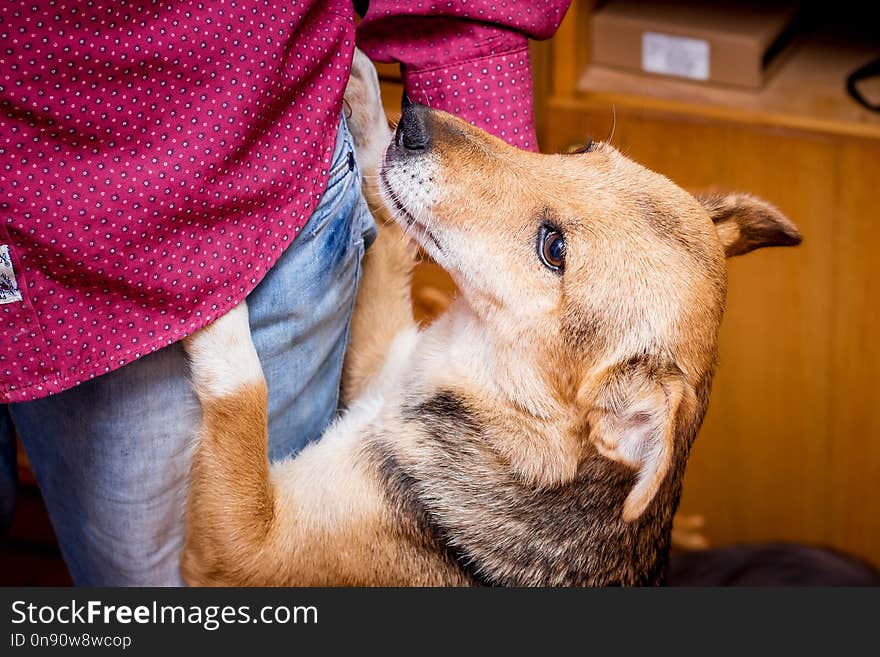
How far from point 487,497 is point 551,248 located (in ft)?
1.51

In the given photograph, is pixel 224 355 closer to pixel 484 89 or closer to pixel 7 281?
pixel 7 281

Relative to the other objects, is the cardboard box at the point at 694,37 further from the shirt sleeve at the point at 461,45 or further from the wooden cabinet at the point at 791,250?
the shirt sleeve at the point at 461,45

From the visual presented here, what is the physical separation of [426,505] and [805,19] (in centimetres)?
204

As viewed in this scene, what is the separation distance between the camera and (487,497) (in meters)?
1.81

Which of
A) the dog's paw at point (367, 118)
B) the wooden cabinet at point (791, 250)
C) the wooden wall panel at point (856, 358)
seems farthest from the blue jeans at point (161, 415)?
the wooden wall panel at point (856, 358)

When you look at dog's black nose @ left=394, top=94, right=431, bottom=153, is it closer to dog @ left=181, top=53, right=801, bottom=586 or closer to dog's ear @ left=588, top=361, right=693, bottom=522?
dog @ left=181, top=53, right=801, bottom=586

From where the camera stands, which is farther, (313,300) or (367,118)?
(367,118)

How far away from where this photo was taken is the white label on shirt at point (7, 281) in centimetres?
124

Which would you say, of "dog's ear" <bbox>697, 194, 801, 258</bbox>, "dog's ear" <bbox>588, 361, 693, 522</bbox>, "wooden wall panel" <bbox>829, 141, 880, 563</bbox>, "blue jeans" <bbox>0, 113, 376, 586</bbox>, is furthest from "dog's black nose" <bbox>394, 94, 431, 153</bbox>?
"wooden wall panel" <bbox>829, 141, 880, 563</bbox>

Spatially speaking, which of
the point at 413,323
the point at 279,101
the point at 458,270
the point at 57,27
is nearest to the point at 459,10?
the point at 279,101

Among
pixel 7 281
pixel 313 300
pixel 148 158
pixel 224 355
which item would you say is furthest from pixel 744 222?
pixel 7 281

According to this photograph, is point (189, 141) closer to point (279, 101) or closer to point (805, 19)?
point (279, 101)

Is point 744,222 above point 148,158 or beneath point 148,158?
beneath

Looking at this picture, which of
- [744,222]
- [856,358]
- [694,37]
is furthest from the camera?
[856,358]
